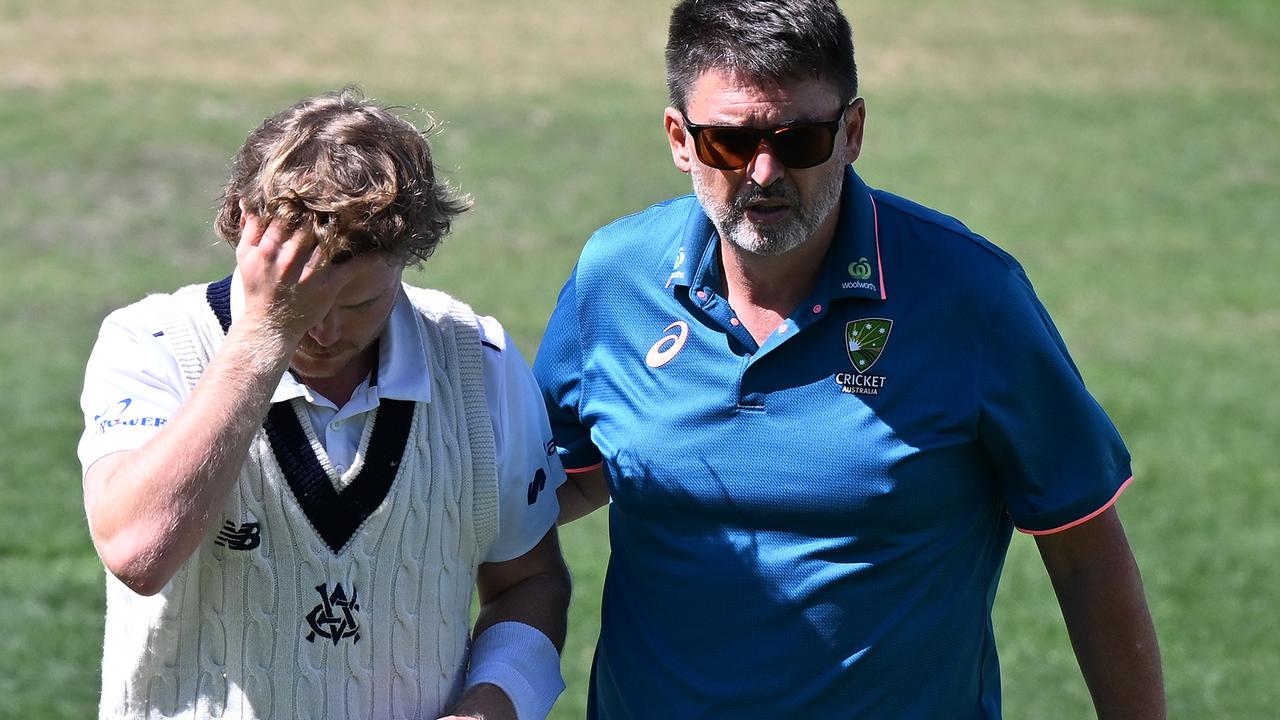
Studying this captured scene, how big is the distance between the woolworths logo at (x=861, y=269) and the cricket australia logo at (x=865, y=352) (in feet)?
0.29

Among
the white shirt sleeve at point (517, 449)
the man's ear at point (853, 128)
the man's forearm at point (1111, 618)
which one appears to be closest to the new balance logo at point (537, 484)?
the white shirt sleeve at point (517, 449)

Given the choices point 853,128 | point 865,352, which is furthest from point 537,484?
point 853,128

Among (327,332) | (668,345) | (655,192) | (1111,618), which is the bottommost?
(655,192)

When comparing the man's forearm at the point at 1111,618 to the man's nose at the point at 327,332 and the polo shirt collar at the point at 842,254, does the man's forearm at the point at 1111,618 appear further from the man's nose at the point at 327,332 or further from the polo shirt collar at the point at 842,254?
the man's nose at the point at 327,332

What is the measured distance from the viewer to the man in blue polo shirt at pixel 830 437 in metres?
3.27

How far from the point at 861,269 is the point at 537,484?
0.79 meters

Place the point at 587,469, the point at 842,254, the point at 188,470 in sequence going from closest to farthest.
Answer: the point at 188,470, the point at 842,254, the point at 587,469

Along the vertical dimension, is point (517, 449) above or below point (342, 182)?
below

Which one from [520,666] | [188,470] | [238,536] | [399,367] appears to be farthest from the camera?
[520,666]

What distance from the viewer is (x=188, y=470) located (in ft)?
8.83

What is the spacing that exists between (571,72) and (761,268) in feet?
62.3

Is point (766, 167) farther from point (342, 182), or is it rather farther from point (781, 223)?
point (342, 182)

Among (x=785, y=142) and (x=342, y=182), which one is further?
(x=785, y=142)

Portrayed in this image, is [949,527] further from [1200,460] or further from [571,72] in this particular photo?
[571,72]
